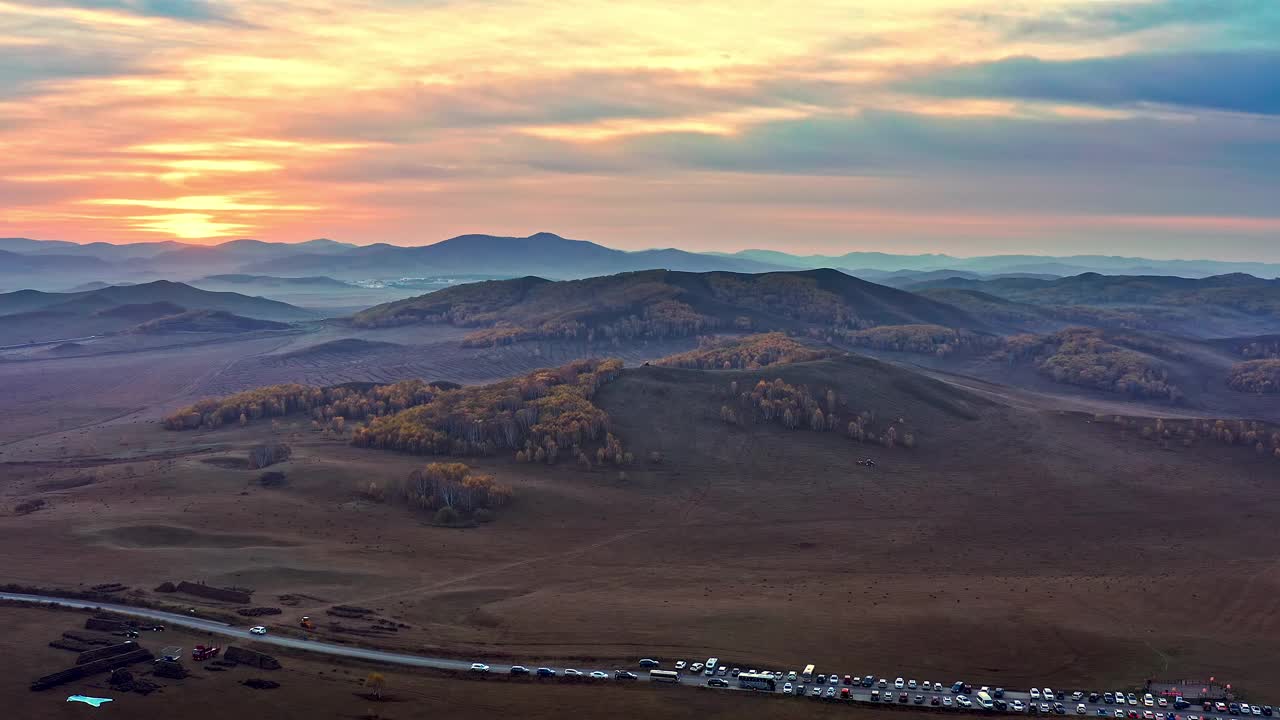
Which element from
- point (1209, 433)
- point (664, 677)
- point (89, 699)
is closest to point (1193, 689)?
point (664, 677)

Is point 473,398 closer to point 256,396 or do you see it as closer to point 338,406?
point 338,406

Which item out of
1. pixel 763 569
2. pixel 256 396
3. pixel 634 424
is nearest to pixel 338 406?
pixel 256 396

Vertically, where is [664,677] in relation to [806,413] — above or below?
below

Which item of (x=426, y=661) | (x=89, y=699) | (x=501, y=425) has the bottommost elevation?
(x=426, y=661)

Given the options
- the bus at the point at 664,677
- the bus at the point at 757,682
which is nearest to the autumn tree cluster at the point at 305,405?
the bus at the point at 664,677

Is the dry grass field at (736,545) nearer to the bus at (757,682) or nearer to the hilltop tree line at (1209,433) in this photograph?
the bus at (757,682)

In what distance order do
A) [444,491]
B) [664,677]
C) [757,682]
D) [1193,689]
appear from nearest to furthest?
1. [757,682]
2. [664,677]
3. [1193,689]
4. [444,491]

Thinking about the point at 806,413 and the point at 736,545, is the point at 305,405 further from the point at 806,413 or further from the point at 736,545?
the point at 736,545
